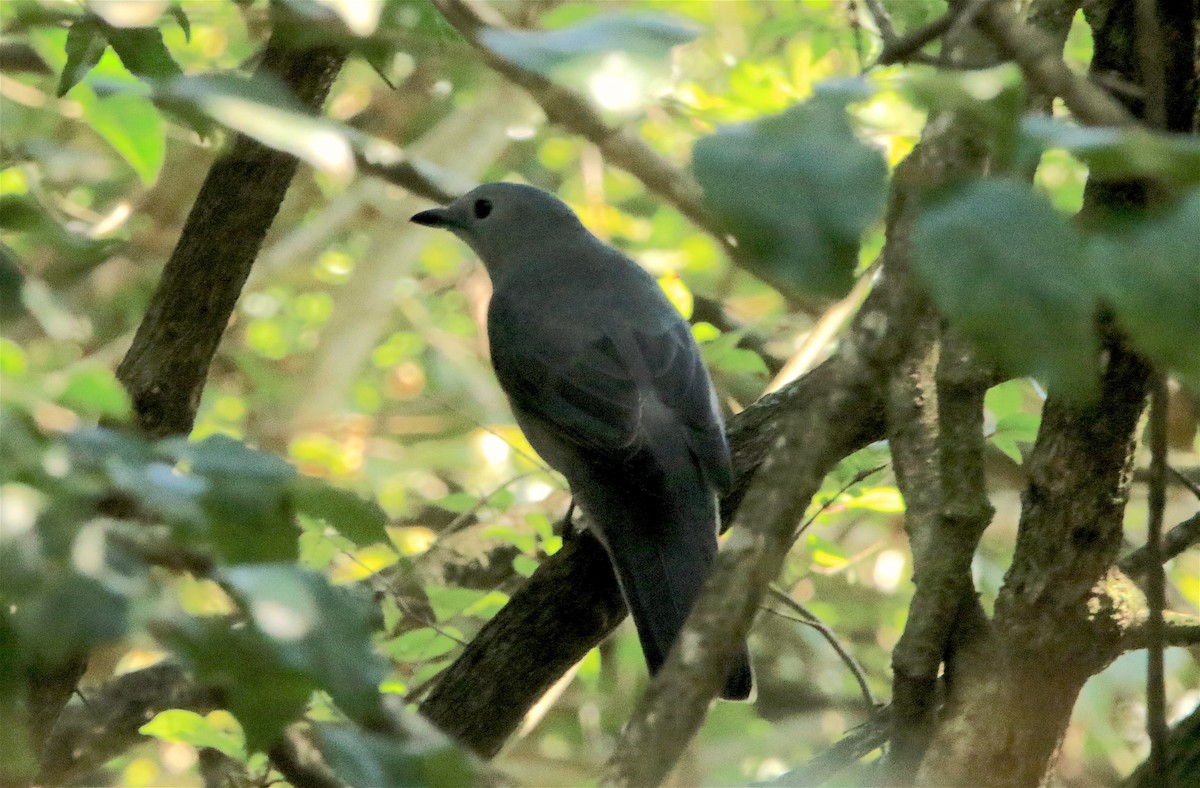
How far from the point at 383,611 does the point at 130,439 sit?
8.77ft

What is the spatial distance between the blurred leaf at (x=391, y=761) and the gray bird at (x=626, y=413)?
1943mm

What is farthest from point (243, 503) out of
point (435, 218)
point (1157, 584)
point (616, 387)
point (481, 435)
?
point (481, 435)

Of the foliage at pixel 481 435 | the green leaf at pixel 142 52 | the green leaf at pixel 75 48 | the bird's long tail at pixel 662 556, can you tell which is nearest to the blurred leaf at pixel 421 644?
the foliage at pixel 481 435

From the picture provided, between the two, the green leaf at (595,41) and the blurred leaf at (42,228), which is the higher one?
the green leaf at (595,41)

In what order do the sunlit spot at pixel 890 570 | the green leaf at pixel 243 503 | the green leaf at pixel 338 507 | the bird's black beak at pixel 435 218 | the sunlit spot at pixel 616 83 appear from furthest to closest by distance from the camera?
the sunlit spot at pixel 890 570 < the bird's black beak at pixel 435 218 < the green leaf at pixel 338 507 < the green leaf at pixel 243 503 < the sunlit spot at pixel 616 83

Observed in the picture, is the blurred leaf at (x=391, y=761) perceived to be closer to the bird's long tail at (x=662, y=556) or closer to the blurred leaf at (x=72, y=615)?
the blurred leaf at (x=72, y=615)

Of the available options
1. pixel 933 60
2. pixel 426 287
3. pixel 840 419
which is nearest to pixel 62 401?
pixel 840 419

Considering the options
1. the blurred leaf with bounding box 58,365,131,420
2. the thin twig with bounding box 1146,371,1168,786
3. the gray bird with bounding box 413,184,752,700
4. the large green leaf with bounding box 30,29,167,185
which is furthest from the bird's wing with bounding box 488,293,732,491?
the blurred leaf with bounding box 58,365,131,420

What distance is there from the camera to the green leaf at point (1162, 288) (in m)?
0.93

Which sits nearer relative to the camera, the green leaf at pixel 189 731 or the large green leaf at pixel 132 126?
the large green leaf at pixel 132 126

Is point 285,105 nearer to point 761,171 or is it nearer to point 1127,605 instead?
point 761,171

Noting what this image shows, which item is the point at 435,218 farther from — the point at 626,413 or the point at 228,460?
the point at 228,460

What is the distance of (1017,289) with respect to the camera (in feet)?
3.09

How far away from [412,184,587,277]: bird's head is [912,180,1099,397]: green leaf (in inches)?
157
